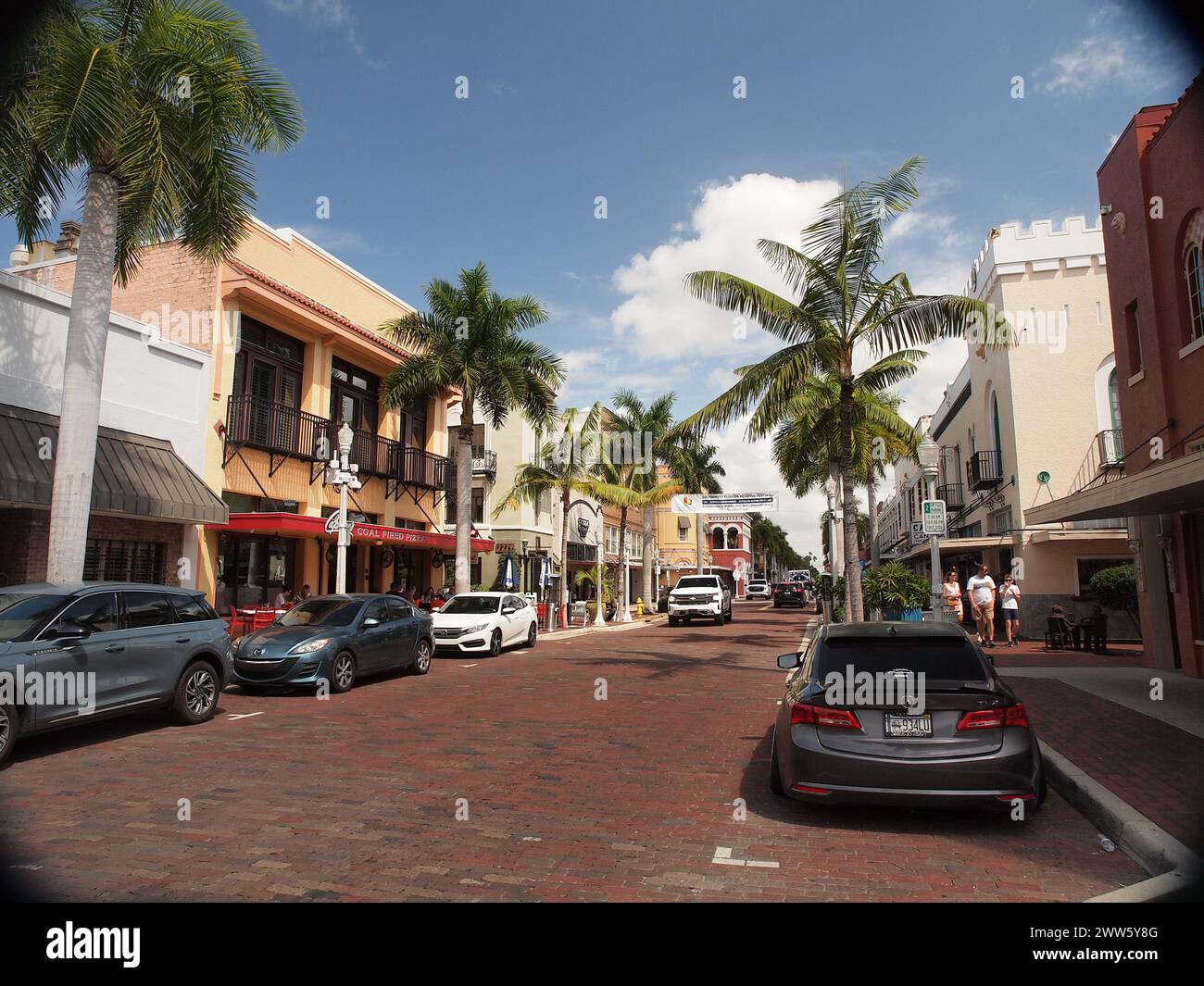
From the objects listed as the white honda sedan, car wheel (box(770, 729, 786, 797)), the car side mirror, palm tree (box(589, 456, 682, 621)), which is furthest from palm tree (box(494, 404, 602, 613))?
car wheel (box(770, 729, 786, 797))

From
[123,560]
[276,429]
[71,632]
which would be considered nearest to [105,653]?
[71,632]

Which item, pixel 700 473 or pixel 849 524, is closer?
pixel 849 524

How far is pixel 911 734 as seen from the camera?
226 inches

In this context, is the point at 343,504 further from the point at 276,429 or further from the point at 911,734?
the point at 911,734

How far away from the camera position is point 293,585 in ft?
71.1

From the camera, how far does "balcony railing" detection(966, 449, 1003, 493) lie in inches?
1052

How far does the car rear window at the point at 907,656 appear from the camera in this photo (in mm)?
6062

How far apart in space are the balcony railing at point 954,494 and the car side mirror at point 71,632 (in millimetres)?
32048

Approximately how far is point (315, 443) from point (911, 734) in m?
19.0

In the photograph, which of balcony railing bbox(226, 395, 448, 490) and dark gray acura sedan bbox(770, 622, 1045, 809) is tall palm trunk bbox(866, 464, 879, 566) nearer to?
balcony railing bbox(226, 395, 448, 490)

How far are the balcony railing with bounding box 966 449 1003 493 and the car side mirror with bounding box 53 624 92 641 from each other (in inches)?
1020

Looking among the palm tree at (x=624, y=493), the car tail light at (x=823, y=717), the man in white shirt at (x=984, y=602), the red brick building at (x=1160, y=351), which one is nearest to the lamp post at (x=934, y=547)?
the red brick building at (x=1160, y=351)

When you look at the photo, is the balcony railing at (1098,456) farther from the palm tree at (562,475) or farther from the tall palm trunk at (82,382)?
the tall palm trunk at (82,382)
